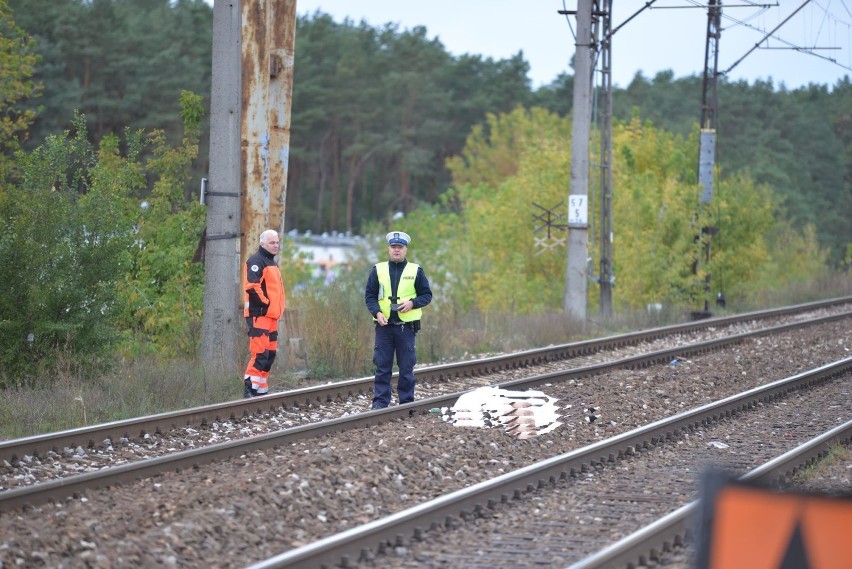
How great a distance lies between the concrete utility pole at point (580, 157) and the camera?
23.4 metres

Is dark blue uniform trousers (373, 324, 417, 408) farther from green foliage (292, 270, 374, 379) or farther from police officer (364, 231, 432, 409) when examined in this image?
green foliage (292, 270, 374, 379)

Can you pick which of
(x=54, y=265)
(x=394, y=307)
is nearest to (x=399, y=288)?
(x=394, y=307)

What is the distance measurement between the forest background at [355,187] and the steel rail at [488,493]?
4.94 metres

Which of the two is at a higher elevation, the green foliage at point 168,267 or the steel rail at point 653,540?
the green foliage at point 168,267

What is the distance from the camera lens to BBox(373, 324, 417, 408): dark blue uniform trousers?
40.7 ft

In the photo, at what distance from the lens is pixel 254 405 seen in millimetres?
12141

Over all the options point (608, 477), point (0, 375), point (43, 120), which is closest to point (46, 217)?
point (0, 375)

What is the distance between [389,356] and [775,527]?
27.4ft

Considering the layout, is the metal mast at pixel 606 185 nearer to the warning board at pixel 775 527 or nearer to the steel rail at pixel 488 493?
the steel rail at pixel 488 493

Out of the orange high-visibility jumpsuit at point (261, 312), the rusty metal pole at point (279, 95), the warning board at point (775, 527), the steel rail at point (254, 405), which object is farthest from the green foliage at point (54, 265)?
the warning board at point (775, 527)

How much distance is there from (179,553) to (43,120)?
1909 inches

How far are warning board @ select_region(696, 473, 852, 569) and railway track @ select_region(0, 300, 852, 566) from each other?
3.47 m

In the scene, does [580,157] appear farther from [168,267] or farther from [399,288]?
[399,288]

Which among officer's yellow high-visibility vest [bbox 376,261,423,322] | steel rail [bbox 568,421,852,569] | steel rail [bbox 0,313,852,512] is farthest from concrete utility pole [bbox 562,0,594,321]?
steel rail [bbox 568,421,852,569]
